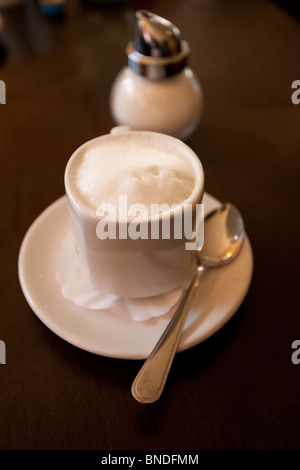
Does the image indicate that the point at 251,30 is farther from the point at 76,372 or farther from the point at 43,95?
the point at 76,372

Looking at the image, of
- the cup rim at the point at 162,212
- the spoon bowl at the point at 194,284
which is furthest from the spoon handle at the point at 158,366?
the cup rim at the point at 162,212

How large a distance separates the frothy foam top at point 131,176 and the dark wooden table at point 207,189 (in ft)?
0.58

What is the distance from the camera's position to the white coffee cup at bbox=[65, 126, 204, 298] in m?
0.40

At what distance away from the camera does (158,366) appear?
16.2 inches

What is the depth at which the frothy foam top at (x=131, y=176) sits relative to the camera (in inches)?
16.2

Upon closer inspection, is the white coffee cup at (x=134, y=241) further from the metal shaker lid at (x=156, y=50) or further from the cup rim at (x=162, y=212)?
the metal shaker lid at (x=156, y=50)

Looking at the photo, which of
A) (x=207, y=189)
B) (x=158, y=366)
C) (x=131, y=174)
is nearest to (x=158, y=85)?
(x=207, y=189)

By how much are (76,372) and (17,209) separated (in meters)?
0.30

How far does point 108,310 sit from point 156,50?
438 mm

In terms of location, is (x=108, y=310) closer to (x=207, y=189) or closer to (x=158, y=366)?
(x=158, y=366)

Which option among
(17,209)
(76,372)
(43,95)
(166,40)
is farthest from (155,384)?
(43,95)

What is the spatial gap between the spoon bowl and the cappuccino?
0.13m

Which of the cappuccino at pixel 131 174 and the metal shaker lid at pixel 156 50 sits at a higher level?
the metal shaker lid at pixel 156 50

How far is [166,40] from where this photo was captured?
65 cm
